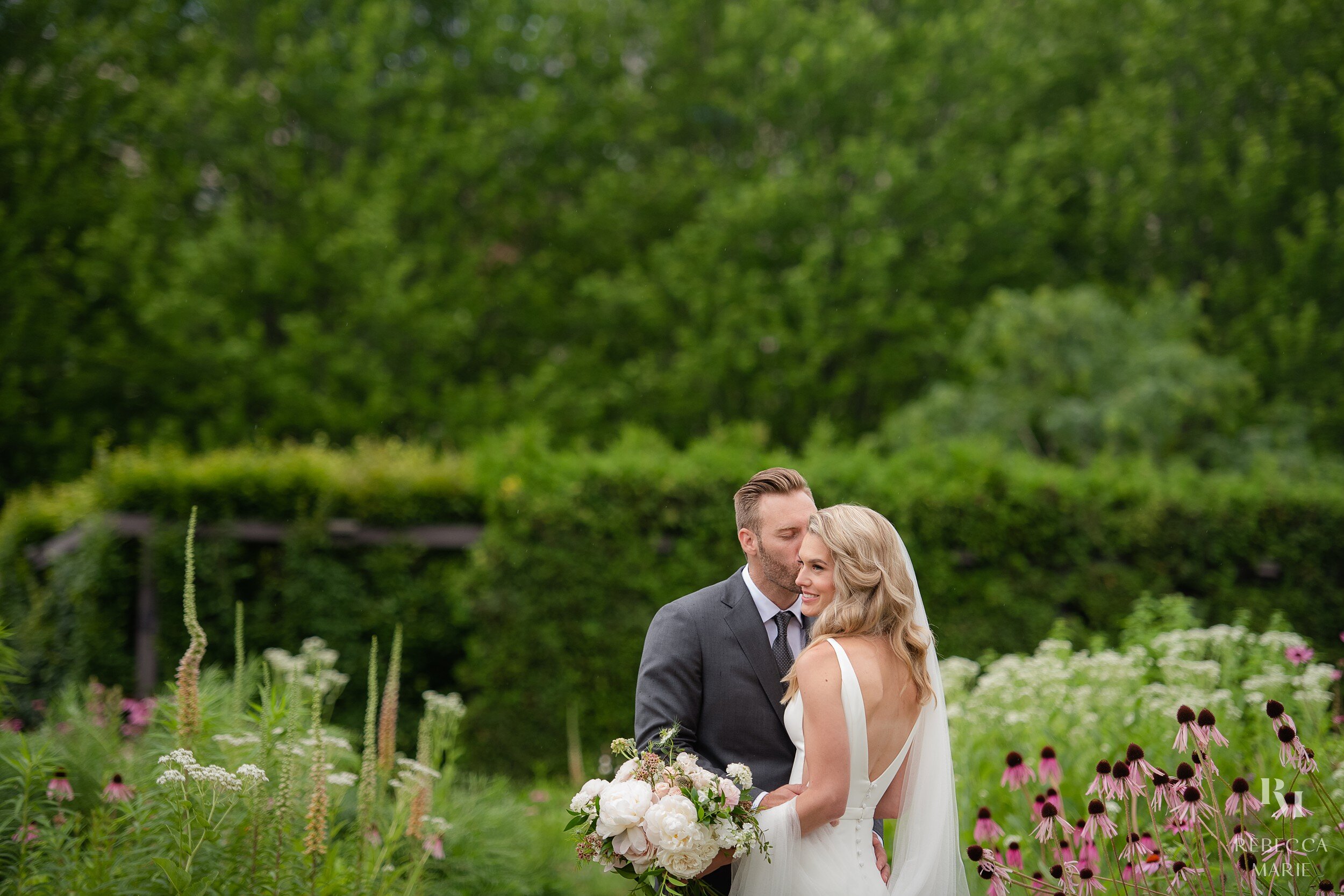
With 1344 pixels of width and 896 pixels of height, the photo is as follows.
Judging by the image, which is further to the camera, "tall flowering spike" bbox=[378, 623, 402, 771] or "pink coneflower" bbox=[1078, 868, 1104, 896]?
"tall flowering spike" bbox=[378, 623, 402, 771]

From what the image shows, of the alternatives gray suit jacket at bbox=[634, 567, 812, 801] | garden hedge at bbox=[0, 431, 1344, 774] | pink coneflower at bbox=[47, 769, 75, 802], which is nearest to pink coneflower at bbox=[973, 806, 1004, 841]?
gray suit jacket at bbox=[634, 567, 812, 801]

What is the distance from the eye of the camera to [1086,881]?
2.99 metres

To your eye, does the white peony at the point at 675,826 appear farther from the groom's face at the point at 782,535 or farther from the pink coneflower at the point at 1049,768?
the pink coneflower at the point at 1049,768

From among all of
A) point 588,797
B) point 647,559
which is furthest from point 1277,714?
point 647,559

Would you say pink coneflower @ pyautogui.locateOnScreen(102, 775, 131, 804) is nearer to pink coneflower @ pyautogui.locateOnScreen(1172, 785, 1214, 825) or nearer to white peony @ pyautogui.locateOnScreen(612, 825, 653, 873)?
white peony @ pyautogui.locateOnScreen(612, 825, 653, 873)

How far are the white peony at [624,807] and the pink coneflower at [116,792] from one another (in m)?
2.03

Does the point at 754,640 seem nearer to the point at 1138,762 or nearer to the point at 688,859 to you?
the point at 688,859

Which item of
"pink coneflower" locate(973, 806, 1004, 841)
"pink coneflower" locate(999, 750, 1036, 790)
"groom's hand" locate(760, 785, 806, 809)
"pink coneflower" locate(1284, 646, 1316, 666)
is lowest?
"pink coneflower" locate(973, 806, 1004, 841)

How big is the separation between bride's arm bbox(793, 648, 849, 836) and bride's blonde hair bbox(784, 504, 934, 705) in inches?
4.6

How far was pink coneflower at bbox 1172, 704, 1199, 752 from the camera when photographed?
2875mm

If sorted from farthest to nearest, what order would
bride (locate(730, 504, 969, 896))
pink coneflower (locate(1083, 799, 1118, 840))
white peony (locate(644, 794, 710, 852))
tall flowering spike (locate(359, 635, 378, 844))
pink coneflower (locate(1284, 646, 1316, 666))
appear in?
pink coneflower (locate(1284, 646, 1316, 666)) < tall flowering spike (locate(359, 635, 378, 844)) < pink coneflower (locate(1083, 799, 1118, 840)) < bride (locate(730, 504, 969, 896)) < white peony (locate(644, 794, 710, 852))

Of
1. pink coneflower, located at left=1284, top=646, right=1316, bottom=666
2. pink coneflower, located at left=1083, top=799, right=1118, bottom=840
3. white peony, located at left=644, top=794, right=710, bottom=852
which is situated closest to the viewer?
white peony, located at left=644, top=794, right=710, bottom=852

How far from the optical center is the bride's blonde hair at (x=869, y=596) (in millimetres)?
2896

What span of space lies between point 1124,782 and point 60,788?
12.3ft
